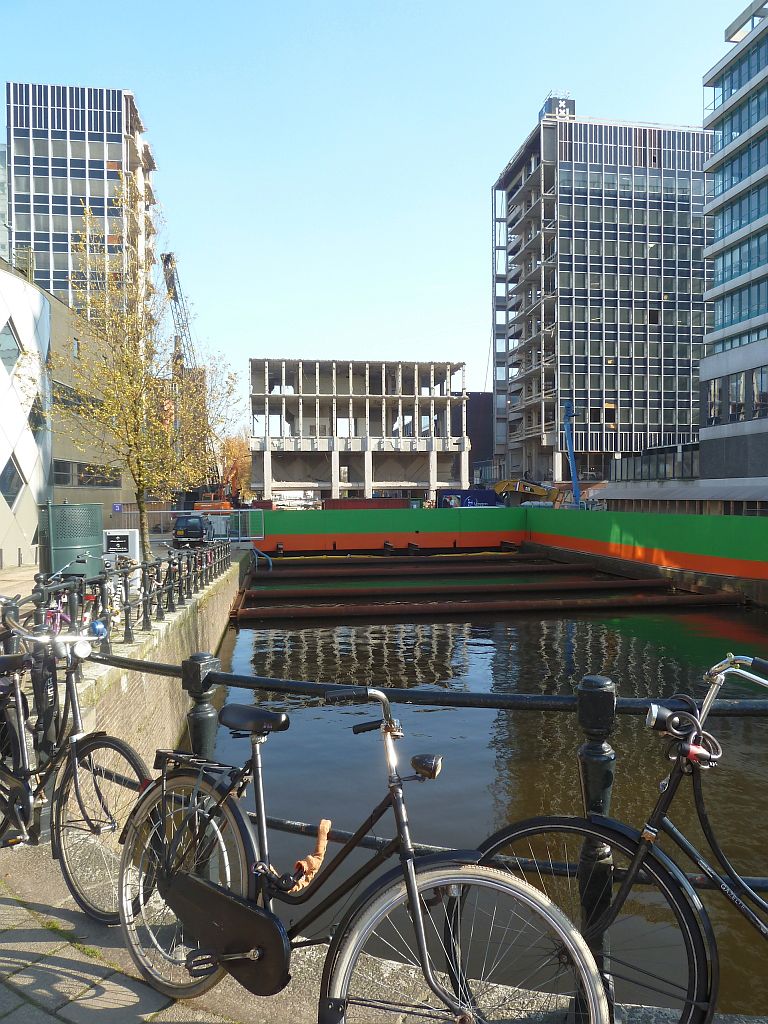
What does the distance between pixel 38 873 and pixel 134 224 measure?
22.7 m

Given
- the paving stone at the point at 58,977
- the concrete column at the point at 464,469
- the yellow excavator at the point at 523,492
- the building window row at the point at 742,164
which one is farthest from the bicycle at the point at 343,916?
the concrete column at the point at 464,469

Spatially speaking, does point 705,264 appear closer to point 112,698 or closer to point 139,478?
point 139,478

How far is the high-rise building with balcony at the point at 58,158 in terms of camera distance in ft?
290

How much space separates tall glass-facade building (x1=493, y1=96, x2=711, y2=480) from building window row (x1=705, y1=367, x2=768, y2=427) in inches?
1154

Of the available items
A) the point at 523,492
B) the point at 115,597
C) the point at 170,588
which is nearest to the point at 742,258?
the point at 523,492

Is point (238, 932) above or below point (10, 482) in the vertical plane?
below

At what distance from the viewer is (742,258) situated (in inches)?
1879

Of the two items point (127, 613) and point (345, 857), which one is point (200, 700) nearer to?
point (345, 857)

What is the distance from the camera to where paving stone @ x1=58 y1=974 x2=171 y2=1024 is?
2598 mm

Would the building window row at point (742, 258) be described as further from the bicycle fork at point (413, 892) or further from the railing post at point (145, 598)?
the bicycle fork at point (413, 892)

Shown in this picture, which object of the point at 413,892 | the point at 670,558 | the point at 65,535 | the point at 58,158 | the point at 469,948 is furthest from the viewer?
the point at 58,158

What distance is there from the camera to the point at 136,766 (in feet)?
10.0

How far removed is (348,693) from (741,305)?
52.2 metres

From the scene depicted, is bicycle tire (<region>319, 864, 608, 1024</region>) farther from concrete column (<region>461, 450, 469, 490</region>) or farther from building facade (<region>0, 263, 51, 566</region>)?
concrete column (<region>461, 450, 469, 490</region>)
